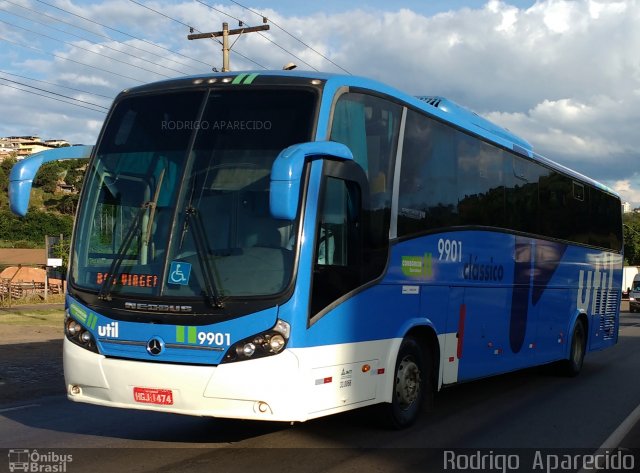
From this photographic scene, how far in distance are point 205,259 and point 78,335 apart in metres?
1.51

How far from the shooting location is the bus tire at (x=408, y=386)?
7723 mm

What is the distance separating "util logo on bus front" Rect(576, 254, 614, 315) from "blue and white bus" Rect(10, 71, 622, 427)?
20.8 feet

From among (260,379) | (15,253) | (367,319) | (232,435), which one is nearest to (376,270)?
(367,319)

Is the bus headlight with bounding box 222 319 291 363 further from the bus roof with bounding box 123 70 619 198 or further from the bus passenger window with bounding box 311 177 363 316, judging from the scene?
the bus roof with bounding box 123 70 619 198

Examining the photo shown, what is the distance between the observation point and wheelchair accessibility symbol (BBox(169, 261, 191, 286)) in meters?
6.31

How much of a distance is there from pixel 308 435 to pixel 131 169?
3.27 metres

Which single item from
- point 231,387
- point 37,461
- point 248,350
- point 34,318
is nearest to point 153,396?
point 231,387

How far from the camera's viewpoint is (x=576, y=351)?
1366cm

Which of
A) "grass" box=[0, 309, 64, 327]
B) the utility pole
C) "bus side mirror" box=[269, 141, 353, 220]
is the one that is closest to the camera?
"bus side mirror" box=[269, 141, 353, 220]

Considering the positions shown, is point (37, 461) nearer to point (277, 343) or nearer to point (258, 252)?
point (277, 343)

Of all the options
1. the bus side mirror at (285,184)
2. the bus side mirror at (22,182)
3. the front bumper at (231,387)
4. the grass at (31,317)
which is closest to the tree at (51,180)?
the grass at (31,317)

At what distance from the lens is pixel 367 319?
708cm

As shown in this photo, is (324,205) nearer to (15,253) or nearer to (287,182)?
(287,182)

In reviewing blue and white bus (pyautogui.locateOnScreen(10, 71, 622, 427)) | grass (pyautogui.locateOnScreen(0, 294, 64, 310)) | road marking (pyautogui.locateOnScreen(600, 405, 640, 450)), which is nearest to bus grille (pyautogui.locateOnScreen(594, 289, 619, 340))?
road marking (pyautogui.locateOnScreen(600, 405, 640, 450))
